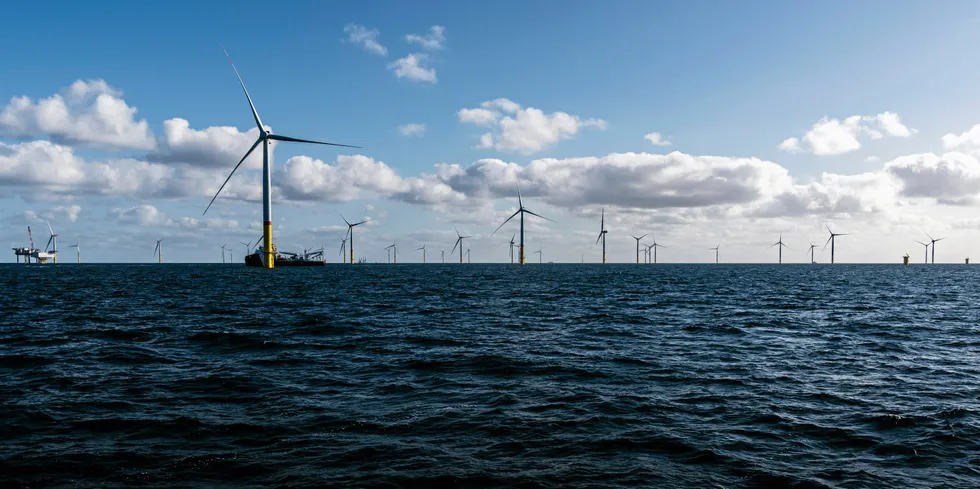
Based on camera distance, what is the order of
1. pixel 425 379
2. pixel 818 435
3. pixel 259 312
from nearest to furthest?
pixel 818 435 < pixel 425 379 < pixel 259 312

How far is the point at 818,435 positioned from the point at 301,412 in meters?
16.1

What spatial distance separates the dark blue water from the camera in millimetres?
14602

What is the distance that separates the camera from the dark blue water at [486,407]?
47.9 feet

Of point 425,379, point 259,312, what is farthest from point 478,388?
point 259,312

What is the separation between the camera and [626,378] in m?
25.5

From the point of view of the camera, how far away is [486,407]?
20438 mm

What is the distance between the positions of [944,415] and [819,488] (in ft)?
31.5

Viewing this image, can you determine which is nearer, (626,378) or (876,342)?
(626,378)

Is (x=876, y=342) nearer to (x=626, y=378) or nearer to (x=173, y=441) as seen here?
(x=626, y=378)

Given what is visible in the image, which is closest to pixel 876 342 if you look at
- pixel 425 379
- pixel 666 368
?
pixel 666 368

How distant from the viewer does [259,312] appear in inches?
2162

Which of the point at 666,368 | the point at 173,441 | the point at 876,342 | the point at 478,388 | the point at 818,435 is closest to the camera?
the point at 173,441

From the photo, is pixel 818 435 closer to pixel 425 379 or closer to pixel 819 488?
pixel 819 488

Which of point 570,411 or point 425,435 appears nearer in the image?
point 425,435
